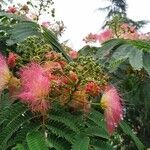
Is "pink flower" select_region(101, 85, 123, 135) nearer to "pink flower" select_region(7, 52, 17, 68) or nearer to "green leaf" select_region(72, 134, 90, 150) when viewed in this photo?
"green leaf" select_region(72, 134, 90, 150)

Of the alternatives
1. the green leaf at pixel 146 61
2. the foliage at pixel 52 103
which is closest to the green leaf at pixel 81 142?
the foliage at pixel 52 103

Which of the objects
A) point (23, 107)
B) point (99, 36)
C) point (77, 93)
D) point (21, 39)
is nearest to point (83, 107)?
point (77, 93)

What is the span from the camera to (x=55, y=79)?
2797 mm

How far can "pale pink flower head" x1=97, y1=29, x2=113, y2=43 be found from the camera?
4465 mm

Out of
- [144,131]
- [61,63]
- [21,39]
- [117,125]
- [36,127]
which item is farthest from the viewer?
[144,131]

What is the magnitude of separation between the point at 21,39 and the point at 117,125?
806 mm

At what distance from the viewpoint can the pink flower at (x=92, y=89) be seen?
9.21 ft

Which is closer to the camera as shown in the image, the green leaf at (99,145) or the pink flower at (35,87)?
the pink flower at (35,87)

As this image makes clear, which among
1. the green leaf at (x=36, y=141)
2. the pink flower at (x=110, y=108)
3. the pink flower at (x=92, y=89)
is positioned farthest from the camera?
the pink flower at (x=110, y=108)

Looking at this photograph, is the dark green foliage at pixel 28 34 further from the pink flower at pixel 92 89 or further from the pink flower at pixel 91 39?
the pink flower at pixel 91 39

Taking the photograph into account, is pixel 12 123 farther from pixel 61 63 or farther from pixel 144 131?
pixel 144 131

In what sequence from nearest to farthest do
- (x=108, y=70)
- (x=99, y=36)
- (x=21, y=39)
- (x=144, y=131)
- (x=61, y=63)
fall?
1. (x=61, y=63)
2. (x=21, y=39)
3. (x=108, y=70)
4. (x=99, y=36)
5. (x=144, y=131)

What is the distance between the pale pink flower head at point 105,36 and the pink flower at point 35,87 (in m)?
1.69

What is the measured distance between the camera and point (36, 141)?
259 cm
